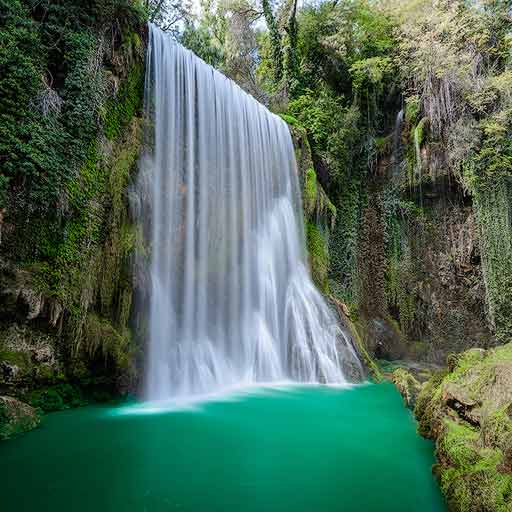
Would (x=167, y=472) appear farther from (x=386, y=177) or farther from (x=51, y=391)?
(x=386, y=177)

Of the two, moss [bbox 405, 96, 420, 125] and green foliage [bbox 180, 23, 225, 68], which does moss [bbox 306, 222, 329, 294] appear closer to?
moss [bbox 405, 96, 420, 125]

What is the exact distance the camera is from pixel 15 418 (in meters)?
5.13

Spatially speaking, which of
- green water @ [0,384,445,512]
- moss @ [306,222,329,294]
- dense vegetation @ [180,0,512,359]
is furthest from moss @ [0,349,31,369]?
dense vegetation @ [180,0,512,359]

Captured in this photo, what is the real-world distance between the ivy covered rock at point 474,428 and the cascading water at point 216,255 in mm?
4348

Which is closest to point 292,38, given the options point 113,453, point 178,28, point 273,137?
point 178,28

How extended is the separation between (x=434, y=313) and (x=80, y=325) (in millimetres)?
13161

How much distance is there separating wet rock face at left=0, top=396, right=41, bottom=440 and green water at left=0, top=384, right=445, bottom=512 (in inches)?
7.7

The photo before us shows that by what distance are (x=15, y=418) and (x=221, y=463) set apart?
2.99m

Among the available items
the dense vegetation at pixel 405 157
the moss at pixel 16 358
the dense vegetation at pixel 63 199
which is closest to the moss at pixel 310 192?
the dense vegetation at pixel 405 157

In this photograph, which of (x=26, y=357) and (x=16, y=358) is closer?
(x=16, y=358)

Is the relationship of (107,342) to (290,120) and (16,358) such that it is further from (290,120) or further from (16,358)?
(290,120)

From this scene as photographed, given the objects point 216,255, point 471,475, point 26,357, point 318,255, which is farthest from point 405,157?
point 26,357

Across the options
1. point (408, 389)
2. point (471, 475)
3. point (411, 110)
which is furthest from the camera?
point (411, 110)

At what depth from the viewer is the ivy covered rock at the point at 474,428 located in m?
2.93
